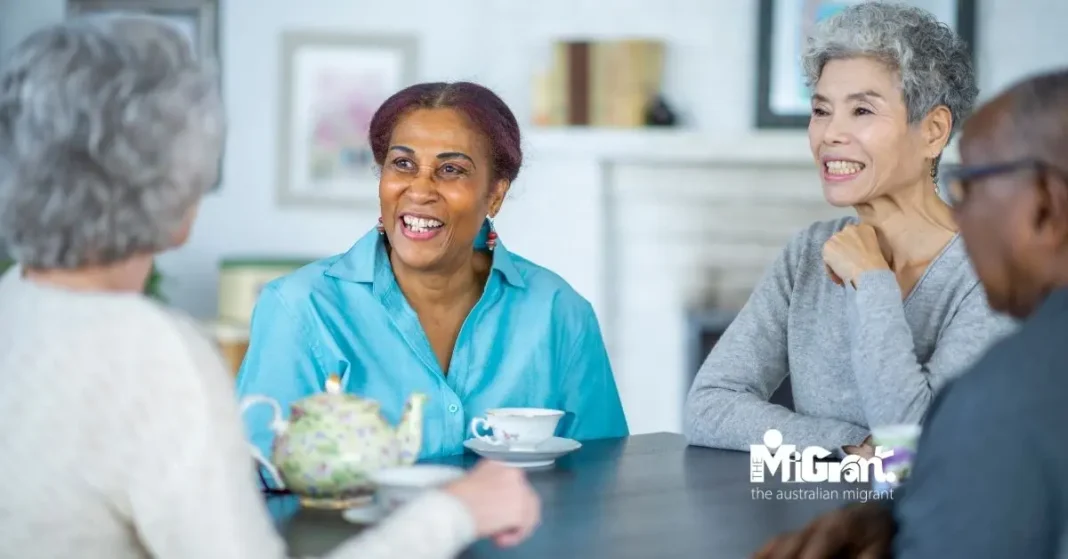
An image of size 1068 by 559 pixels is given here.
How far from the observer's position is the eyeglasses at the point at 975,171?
42.2 inches

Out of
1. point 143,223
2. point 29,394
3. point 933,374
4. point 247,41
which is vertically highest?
point 247,41

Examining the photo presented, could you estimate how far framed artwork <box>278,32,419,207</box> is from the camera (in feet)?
16.1

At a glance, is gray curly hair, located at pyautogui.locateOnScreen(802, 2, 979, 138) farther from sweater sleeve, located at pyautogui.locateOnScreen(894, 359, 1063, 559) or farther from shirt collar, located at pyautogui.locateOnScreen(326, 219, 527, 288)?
sweater sleeve, located at pyautogui.locateOnScreen(894, 359, 1063, 559)

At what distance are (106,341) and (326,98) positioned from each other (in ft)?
13.0

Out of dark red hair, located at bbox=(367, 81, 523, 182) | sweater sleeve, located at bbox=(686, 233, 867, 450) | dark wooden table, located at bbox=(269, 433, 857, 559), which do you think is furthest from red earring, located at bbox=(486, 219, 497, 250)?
dark wooden table, located at bbox=(269, 433, 857, 559)

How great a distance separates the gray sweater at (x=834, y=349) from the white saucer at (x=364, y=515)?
0.73m

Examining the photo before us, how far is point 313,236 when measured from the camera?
494cm

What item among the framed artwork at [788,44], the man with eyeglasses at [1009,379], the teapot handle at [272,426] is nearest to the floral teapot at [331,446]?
the teapot handle at [272,426]

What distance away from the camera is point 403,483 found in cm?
133

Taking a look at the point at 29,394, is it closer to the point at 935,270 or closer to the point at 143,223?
the point at 143,223

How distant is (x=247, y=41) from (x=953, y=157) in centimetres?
278

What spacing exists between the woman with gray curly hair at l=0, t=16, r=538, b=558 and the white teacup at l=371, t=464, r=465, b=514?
10.1 inches

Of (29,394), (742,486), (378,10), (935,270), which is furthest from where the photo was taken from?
(378,10)

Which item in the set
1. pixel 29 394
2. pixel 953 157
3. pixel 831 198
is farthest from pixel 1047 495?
pixel 953 157
